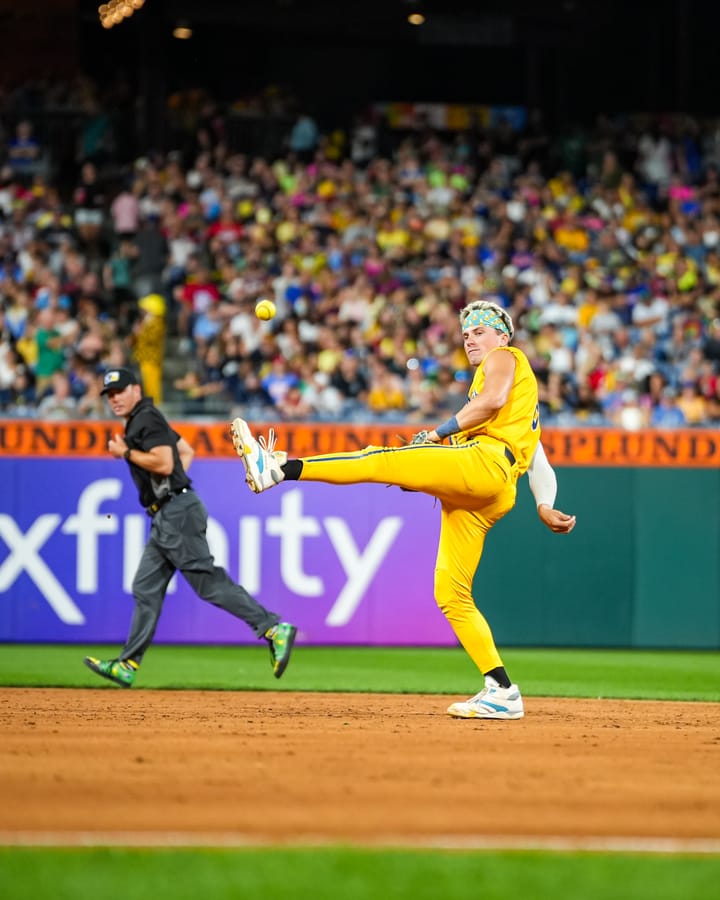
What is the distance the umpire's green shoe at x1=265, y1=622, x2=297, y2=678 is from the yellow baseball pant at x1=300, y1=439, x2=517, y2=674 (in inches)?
71.0

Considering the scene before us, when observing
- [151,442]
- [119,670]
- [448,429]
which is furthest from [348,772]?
[151,442]

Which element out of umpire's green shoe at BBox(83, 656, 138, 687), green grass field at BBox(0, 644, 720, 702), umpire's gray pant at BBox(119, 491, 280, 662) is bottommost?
green grass field at BBox(0, 644, 720, 702)

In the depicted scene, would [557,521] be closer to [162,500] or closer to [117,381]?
[162,500]

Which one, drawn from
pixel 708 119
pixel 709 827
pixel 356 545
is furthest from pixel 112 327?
pixel 709 827

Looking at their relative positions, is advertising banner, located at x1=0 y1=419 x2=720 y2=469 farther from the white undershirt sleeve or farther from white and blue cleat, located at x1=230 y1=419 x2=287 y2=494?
white and blue cleat, located at x1=230 y1=419 x2=287 y2=494

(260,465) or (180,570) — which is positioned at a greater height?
(260,465)

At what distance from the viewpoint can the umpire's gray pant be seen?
37.2 feet

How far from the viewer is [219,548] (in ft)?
54.2

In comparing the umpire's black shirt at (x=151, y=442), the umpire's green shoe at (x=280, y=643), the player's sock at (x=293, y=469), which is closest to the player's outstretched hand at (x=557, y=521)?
the player's sock at (x=293, y=469)

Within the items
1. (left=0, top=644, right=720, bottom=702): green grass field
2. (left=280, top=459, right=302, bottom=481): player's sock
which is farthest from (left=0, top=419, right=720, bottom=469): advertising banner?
(left=280, top=459, right=302, bottom=481): player's sock

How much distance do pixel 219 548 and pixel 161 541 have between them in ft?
16.6

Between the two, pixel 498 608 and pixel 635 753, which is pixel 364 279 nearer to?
pixel 498 608

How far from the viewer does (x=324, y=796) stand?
6.88 m

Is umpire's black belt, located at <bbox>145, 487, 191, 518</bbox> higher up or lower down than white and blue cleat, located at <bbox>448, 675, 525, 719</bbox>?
higher up
